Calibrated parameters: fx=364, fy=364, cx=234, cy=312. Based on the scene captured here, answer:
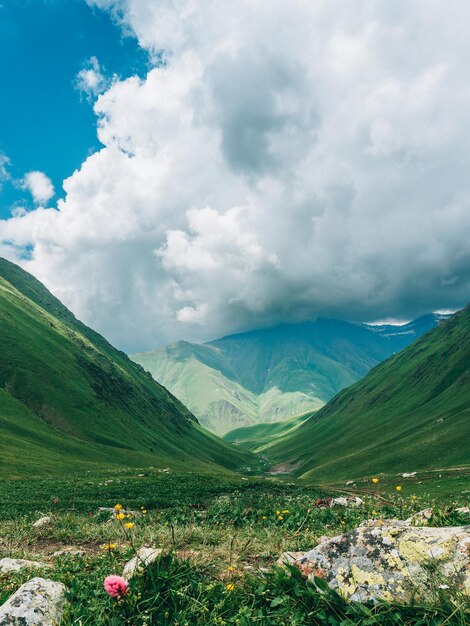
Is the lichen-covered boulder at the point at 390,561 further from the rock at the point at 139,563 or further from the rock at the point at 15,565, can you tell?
the rock at the point at 15,565

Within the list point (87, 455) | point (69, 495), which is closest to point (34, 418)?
point (87, 455)

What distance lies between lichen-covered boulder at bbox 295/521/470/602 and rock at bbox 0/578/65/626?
13.8ft

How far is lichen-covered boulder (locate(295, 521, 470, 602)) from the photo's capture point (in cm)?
577

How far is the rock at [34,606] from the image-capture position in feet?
18.3

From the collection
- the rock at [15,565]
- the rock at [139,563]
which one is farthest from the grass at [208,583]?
the rock at [15,565]

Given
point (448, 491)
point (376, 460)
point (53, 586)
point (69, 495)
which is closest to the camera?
point (53, 586)

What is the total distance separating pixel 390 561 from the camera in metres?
6.25

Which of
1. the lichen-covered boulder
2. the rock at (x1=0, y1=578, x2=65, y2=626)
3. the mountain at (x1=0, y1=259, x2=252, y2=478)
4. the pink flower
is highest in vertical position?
the lichen-covered boulder

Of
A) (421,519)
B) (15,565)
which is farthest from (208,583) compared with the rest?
(421,519)

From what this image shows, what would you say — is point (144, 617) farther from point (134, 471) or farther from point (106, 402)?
point (106, 402)

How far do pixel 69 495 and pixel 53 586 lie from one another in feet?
136

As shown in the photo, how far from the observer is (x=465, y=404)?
142000mm

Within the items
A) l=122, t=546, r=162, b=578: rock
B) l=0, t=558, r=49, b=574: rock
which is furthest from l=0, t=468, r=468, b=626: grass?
l=0, t=558, r=49, b=574: rock

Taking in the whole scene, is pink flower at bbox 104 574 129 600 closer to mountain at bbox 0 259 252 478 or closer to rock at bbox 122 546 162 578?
rock at bbox 122 546 162 578
